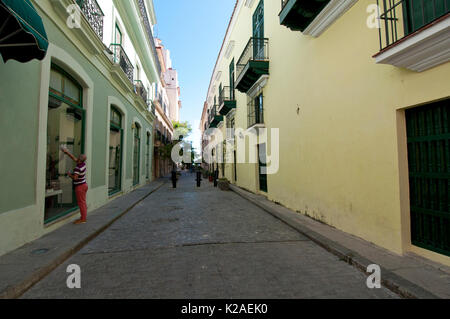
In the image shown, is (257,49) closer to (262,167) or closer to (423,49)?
(262,167)

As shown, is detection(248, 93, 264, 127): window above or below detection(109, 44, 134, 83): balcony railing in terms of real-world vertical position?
below

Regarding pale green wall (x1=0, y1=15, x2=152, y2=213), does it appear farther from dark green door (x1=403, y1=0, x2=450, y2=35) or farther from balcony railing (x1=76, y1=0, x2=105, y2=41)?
dark green door (x1=403, y1=0, x2=450, y2=35)

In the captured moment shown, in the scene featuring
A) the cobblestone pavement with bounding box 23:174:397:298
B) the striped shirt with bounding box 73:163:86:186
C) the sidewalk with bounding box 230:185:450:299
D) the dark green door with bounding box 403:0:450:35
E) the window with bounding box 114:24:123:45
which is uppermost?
the window with bounding box 114:24:123:45

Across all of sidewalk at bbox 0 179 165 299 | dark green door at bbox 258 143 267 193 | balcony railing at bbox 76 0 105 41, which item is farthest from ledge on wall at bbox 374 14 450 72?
balcony railing at bbox 76 0 105 41

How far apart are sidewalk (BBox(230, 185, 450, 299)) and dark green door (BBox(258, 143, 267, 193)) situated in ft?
16.2

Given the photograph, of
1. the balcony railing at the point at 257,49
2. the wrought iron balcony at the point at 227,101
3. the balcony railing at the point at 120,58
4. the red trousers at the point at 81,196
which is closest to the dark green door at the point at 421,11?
the balcony railing at the point at 257,49

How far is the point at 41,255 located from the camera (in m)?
3.48

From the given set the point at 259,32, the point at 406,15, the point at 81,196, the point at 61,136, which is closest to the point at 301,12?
the point at 406,15

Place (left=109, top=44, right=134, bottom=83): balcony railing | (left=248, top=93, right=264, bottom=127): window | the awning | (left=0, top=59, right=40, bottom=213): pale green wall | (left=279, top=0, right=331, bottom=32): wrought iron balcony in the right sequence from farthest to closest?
(left=248, top=93, right=264, bottom=127): window, (left=109, top=44, right=134, bottom=83): balcony railing, (left=279, top=0, right=331, bottom=32): wrought iron balcony, (left=0, top=59, right=40, bottom=213): pale green wall, the awning

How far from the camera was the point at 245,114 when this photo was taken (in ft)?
41.1

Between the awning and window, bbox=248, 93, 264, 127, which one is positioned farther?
window, bbox=248, 93, 264, 127

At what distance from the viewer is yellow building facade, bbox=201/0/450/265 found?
10.1 feet

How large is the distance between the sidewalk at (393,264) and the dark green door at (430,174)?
0.36m
